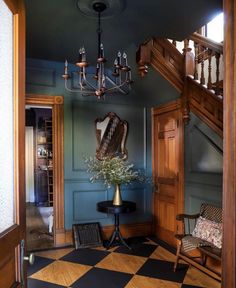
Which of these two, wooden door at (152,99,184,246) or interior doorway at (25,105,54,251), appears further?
interior doorway at (25,105,54,251)

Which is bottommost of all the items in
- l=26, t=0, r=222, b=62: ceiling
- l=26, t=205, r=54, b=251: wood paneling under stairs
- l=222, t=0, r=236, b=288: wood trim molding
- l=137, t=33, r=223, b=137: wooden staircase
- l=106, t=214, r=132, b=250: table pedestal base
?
l=26, t=205, r=54, b=251: wood paneling under stairs

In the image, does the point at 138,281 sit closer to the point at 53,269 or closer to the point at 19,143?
the point at 53,269

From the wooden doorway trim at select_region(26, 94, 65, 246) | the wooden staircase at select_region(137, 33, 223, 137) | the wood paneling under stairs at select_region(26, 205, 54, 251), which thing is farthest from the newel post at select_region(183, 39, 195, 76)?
the wood paneling under stairs at select_region(26, 205, 54, 251)

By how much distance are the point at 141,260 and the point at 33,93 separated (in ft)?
9.36

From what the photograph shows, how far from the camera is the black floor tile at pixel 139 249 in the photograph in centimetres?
379

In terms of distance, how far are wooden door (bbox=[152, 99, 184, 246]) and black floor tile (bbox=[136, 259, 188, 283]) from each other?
0.55m

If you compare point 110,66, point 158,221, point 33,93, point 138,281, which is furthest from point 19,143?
point 158,221

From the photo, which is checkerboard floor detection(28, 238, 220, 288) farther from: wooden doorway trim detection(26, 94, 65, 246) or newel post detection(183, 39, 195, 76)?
newel post detection(183, 39, 195, 76)

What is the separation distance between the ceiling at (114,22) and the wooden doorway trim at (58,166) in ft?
2.76

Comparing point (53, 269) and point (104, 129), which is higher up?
point (104, 129)

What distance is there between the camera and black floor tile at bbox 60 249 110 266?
3.51 metres

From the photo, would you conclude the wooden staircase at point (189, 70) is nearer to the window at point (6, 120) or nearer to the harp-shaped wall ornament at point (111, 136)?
the harp-shaped wall ornament at point (111, 136)

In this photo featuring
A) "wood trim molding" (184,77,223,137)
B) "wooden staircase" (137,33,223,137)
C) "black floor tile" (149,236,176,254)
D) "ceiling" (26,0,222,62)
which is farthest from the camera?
"black floor tile" (149,236,176,254)

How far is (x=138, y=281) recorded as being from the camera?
9.67 ft
